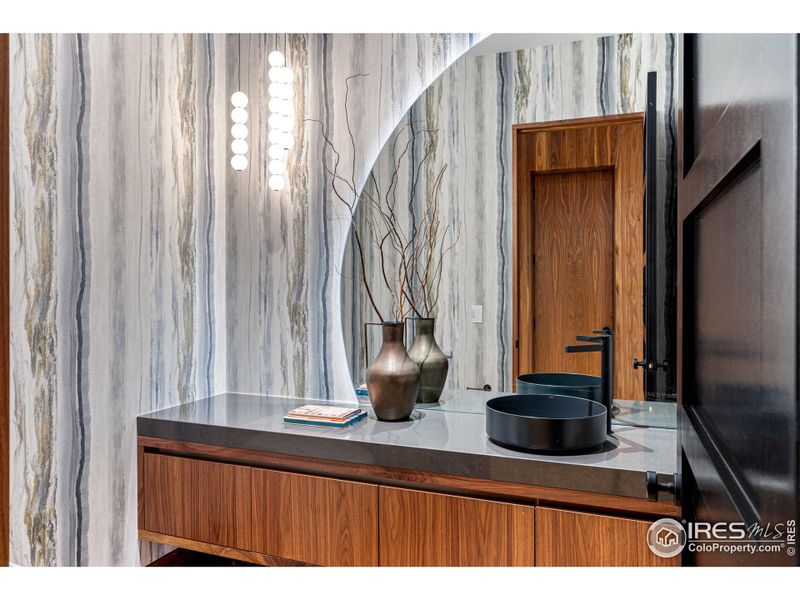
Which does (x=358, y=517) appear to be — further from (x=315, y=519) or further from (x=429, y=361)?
(x=429, y=361)

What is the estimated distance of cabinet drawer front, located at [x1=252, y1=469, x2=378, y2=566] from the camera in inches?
61.4

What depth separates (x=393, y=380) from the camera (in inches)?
67.9

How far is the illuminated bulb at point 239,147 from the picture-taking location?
213 cm

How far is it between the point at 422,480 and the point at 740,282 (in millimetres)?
1125

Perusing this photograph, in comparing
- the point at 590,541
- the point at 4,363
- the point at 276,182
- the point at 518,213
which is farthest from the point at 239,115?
the point at 590,541

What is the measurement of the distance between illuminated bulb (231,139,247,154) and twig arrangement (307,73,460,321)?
0.30 m

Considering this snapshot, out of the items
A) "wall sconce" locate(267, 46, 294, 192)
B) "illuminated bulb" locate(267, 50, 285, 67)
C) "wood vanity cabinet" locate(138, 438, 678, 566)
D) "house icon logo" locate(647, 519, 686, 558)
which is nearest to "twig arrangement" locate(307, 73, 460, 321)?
"wall sconce" locate(267, 46, 294, 192)

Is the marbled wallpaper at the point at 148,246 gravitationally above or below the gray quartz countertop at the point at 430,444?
above

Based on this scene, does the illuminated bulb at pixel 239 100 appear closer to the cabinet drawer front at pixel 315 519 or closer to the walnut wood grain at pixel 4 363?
the walnut wood grain at pixel 4 363

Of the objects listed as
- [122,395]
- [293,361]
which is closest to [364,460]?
[293,361]

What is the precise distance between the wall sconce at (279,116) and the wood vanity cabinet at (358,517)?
1.00m

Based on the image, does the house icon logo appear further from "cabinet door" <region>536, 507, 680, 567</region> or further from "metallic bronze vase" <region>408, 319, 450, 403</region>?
"metallic bronze vase" <region>408, 319, 450, 403</region>

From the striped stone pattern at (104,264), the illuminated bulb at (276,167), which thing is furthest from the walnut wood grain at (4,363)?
the illuminated bulb at (276,167)

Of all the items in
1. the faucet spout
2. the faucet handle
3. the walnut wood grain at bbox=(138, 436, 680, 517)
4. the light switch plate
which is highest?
the light switch plate
